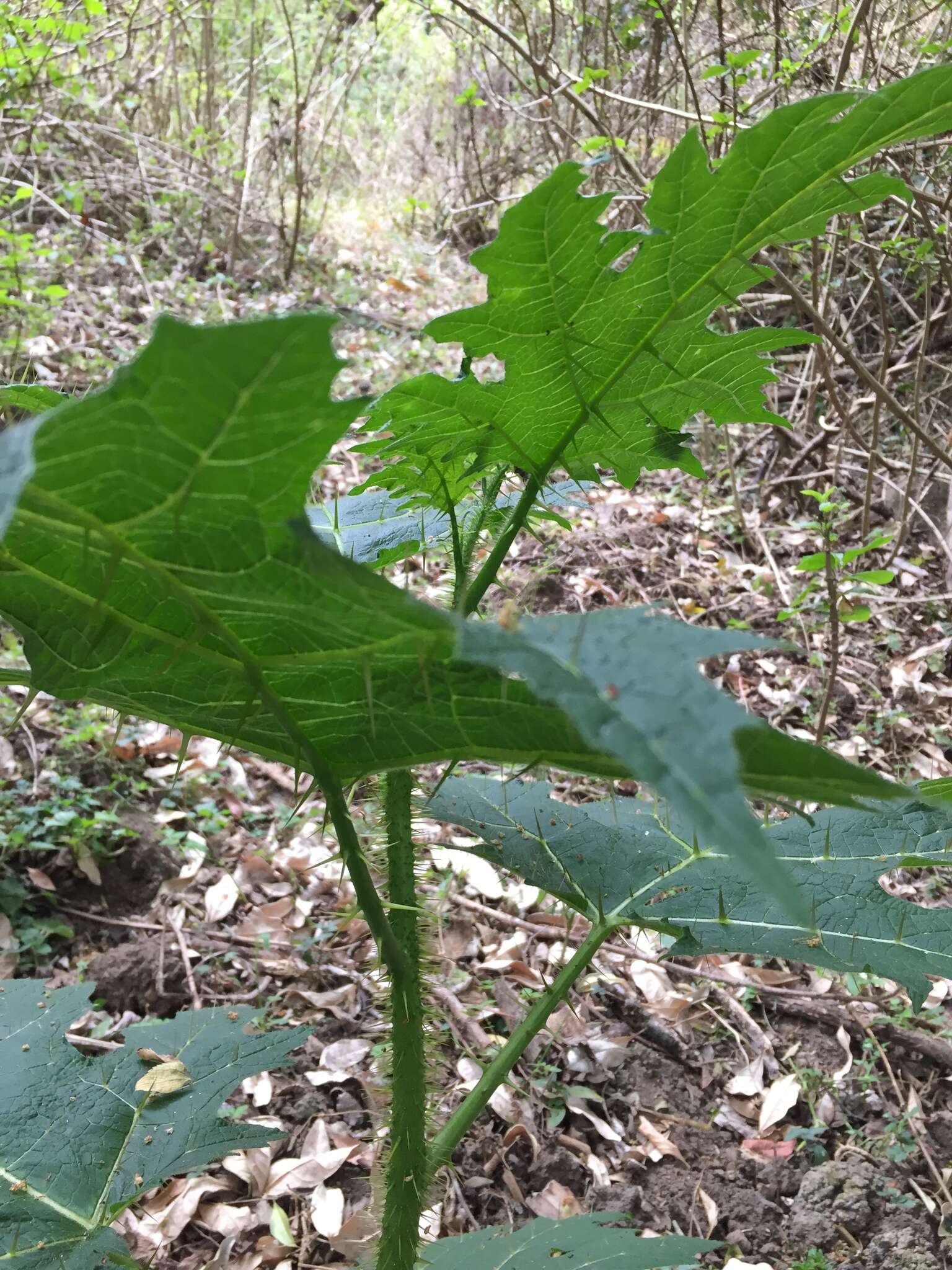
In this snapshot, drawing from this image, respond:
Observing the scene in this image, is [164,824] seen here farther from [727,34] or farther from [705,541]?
[727,34]

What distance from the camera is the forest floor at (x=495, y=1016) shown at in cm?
148

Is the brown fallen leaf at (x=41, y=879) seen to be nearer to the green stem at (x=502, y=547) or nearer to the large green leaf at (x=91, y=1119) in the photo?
the large green leaf at (x=91, y=1119)

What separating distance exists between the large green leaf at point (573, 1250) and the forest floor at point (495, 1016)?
159 millimetres

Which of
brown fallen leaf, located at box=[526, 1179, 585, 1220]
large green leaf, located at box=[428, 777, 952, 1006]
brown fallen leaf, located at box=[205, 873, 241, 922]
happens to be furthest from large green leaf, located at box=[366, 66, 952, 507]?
brown fallen leaf, located at box=[205, 873, 241, 922]

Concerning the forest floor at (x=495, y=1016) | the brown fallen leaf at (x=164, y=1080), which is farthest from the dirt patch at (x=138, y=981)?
the brown fallen leaf at (x=164, y=1080)

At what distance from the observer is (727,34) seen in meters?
4.08

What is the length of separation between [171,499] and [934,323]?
12.4ft

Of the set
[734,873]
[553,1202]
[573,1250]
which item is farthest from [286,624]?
[553,1202]

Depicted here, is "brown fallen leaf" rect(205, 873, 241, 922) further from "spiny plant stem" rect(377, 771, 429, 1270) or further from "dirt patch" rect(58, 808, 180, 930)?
"spiny plant stem" rect(377, 771, 429, 1270)

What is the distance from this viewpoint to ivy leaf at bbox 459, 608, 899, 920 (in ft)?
0.95

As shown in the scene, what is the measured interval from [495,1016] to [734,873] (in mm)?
1211

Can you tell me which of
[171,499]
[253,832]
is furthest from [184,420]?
[253,832]

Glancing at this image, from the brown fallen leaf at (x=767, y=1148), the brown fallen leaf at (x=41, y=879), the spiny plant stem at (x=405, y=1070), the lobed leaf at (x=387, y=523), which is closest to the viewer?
the spiny plant stem at (x=405, y=1070)

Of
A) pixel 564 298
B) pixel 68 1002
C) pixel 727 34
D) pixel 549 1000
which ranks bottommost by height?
pixel 68 1002
